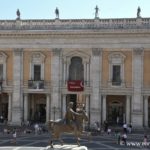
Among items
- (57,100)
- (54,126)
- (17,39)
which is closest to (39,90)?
(57,100)

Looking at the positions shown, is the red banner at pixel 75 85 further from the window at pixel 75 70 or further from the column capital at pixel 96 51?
the column capital at pixel 96 51

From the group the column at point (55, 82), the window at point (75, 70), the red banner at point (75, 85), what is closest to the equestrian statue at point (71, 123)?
the red banner at point (75, 85)

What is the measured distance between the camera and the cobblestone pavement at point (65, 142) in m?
39.2

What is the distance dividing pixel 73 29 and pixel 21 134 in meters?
13.1

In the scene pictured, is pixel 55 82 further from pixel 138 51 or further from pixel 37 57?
pixel 138 51

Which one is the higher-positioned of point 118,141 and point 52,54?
point 52,54

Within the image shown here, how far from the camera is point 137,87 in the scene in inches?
2026

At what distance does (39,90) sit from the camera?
177 ft

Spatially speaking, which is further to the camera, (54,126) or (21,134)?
(21,134)

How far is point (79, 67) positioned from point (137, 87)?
23.7ft

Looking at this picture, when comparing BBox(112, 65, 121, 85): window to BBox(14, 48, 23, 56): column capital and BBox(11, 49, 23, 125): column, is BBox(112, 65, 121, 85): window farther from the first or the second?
BBox(14, 48, 23, 56): column capital

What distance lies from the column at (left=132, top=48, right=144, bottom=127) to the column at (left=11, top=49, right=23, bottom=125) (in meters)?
13.1

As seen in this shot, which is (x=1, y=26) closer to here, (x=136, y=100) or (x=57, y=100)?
(x=57, y=100)

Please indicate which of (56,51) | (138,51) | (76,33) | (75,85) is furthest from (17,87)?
(138,51)
